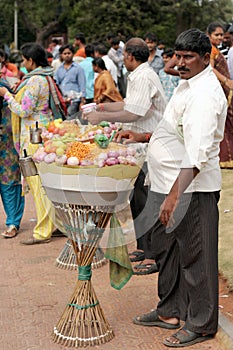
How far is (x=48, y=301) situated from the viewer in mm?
5508

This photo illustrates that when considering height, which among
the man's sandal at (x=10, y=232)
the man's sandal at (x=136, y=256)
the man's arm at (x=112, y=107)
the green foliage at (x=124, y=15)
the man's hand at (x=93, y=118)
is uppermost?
the man's hand at (x=93, y=118)

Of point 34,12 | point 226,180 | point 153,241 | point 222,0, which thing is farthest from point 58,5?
point 153,241

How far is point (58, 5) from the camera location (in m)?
39.5

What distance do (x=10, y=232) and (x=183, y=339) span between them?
3.52 m

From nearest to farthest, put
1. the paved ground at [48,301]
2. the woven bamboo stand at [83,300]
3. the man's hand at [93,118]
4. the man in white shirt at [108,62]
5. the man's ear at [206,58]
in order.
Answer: the man's ear at [206,58] < the woven bamboo stand at [83,300] < the paved ground at [48,301] < the man's hand at [93,118] < the man in white shirt at [108,62]

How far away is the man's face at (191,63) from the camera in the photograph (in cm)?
426

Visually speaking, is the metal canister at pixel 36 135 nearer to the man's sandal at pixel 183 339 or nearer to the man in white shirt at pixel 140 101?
the man in white shirt at pixel 140 101

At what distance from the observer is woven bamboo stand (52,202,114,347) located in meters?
4.57

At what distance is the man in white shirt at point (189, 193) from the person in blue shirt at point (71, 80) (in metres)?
7.50

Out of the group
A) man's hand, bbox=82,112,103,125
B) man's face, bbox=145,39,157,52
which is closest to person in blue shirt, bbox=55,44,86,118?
man's face, bbox=145,39,157,52

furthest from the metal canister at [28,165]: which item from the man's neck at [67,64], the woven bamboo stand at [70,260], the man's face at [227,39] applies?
the man's neck at [67,64]

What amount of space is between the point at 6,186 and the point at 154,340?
357cm

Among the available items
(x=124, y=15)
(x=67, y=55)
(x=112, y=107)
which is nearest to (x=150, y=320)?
(x=112, y=107)

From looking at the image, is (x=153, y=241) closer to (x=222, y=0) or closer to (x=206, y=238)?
(x=206, y=238)
